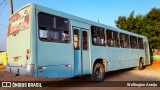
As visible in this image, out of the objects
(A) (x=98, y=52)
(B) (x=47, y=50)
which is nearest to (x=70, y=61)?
(B) (x=47, y=50)

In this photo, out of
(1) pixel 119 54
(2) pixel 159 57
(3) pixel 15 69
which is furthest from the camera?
(2) pixel 159 57

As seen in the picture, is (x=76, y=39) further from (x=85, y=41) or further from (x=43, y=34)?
(x=43, y=34)

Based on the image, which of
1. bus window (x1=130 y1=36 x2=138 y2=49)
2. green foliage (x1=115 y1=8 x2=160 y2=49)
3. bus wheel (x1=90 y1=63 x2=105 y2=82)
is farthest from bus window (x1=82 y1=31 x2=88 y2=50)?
green foliage (x1=115 y1=8 x2=160 y2=49)

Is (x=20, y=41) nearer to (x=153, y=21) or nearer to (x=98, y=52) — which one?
(x=98, y=52)

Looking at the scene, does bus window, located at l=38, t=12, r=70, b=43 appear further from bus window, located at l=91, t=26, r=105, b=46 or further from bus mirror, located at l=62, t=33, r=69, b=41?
bus window, located at l=91, t=26, r=105, b=46

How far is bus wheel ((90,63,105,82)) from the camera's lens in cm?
1024

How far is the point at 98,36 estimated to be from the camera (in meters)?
10.9

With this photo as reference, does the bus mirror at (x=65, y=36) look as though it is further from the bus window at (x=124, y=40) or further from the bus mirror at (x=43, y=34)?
the bus window at (x=124, y=40)

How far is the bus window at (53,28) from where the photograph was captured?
7.56m

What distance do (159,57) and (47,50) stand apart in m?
20.8

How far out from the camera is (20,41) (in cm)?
791

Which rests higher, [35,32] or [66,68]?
[35,32]

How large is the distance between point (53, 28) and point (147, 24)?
21.8 metres

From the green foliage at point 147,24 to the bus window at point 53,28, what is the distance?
20.0m
